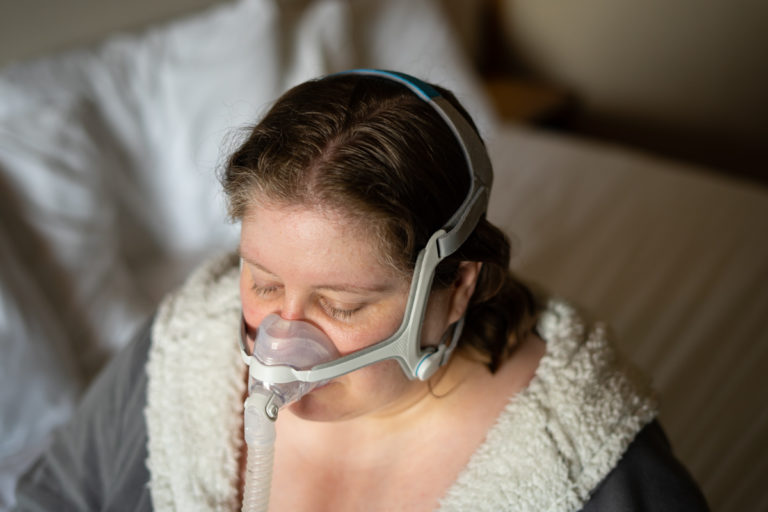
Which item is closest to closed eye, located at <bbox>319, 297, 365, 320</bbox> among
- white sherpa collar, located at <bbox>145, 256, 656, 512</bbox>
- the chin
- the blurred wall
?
the chin

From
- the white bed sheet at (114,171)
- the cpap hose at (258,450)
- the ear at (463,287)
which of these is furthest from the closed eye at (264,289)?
the white bed sheet at (114,171)

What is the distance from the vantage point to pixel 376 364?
88 centimetres

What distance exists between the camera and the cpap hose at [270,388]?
84cm

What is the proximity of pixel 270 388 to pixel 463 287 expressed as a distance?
0.29 meters

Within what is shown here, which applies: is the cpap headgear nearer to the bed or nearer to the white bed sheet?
the bed

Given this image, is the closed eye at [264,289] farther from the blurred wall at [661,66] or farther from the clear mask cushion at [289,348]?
the blurred wall at [661,66]

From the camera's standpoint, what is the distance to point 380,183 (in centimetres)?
79

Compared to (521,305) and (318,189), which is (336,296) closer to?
(318,189)

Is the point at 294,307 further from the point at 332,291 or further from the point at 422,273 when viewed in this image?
the point at 422,273

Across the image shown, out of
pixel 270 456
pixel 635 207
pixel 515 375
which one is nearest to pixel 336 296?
pixel 270 456

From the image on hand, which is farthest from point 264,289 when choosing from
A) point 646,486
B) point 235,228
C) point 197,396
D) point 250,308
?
point 235,228

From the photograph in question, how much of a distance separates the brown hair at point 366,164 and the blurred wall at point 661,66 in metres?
2.44

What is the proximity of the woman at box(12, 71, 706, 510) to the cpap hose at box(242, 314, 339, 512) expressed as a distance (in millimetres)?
20

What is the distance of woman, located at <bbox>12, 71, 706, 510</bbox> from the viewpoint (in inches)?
31.8
